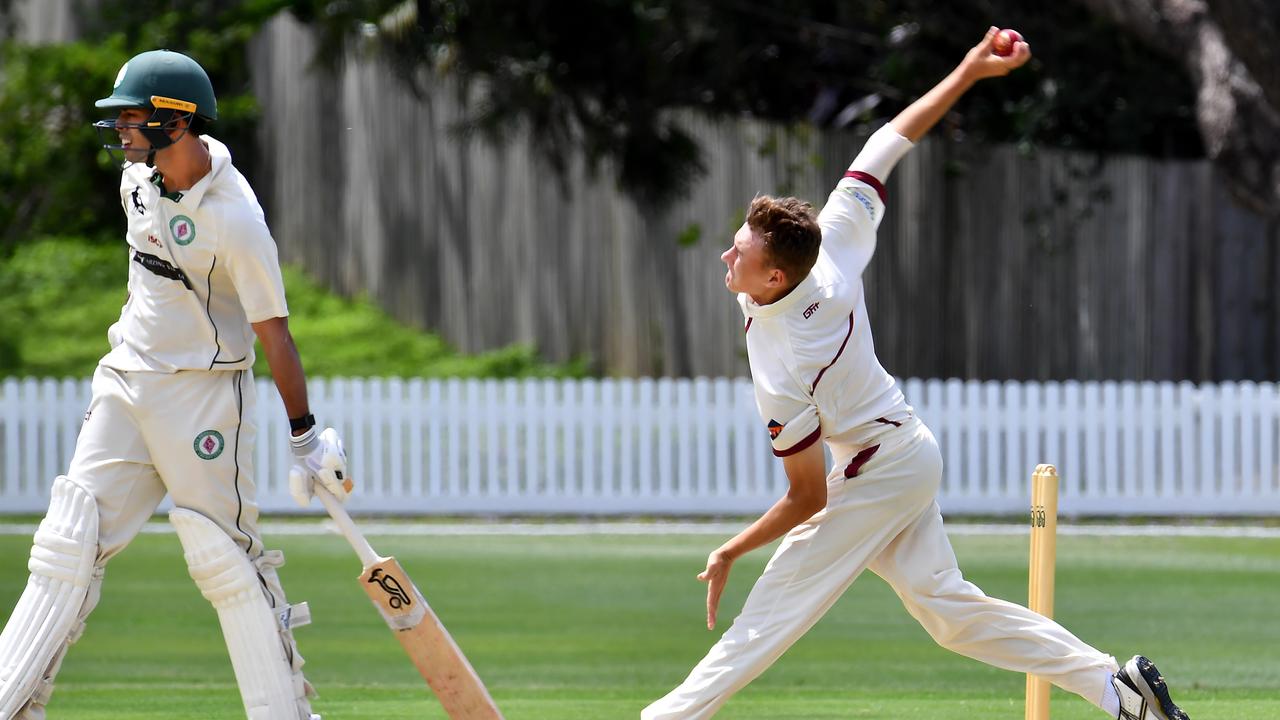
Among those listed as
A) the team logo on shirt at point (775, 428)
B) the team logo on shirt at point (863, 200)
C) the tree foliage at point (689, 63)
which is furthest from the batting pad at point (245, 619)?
the tree foliage at point (689, 63)

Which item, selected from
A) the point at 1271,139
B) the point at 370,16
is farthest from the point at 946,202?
the point at 370,16

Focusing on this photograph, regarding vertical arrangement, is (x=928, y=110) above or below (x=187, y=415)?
above

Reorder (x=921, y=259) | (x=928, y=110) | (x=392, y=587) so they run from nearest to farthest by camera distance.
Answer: (x=392, y=587) → (x=928, y=110) → (x=921, y=259)

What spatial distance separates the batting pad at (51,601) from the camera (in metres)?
5.13

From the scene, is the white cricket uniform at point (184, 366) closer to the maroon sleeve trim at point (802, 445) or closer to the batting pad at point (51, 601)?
the batting pad at point (51, 601)

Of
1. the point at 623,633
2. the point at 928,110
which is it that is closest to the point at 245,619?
the point at 928,110

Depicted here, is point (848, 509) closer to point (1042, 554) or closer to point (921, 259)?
point (1042, 554)

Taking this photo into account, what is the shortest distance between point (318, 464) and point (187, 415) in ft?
1.41

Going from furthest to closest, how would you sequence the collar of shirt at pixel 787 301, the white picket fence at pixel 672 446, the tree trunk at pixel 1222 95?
the white picket fence at pixel 672 446
the tree trunk at pixel 1222 95
the collar of shirt at pixel 787 301

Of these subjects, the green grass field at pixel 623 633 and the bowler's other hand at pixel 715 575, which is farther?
the green grass field at pixel 623 633

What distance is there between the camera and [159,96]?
17.5 feet

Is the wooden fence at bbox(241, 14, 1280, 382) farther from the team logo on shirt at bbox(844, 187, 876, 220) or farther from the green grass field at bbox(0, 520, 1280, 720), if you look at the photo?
the team logo on shirt at bbox(844, 187, 876, 220)

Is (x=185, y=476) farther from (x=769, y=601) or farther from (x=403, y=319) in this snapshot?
(x=403, y=319)

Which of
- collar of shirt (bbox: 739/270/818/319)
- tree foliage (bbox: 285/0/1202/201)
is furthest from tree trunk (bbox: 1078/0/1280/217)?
collar of shirt (bbox: 739/270/818/319)
